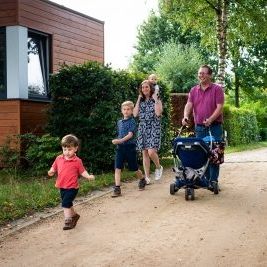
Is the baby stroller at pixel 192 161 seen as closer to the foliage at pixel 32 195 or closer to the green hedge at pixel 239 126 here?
the foliage at pixel 32 195

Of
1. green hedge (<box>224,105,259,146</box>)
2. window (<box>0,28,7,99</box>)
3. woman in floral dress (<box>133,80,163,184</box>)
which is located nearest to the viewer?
woman in floral dress (<box>133,80,163,184</box>)

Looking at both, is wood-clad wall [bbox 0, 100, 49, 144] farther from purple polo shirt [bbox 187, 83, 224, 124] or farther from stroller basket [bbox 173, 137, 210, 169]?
stroller basket [bbox 173, 137, 210, 169]

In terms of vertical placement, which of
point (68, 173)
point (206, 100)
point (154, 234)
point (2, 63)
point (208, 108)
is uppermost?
point (2, 63)

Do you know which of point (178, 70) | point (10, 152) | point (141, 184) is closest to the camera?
point (141, 184)

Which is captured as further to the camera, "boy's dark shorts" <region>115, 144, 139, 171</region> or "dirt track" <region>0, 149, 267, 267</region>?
"boy's dark shorts" <region>115, 144, 139, 171</region>

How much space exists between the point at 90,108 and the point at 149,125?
212 cm

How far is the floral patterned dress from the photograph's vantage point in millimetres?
10125

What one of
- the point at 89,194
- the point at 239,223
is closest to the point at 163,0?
the point at 89,194

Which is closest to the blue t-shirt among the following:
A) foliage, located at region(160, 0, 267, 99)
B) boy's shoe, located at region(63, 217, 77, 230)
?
boy's shoe, located at region(63, 217, 77, 230)

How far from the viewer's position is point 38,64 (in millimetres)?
14742

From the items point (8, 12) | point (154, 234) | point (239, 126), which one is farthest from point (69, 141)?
point (239, 126)

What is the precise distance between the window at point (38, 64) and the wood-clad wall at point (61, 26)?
0.74 feet

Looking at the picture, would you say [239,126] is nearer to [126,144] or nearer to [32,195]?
[126,144]

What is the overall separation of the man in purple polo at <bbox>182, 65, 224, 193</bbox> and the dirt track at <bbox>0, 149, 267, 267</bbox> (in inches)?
34.6
